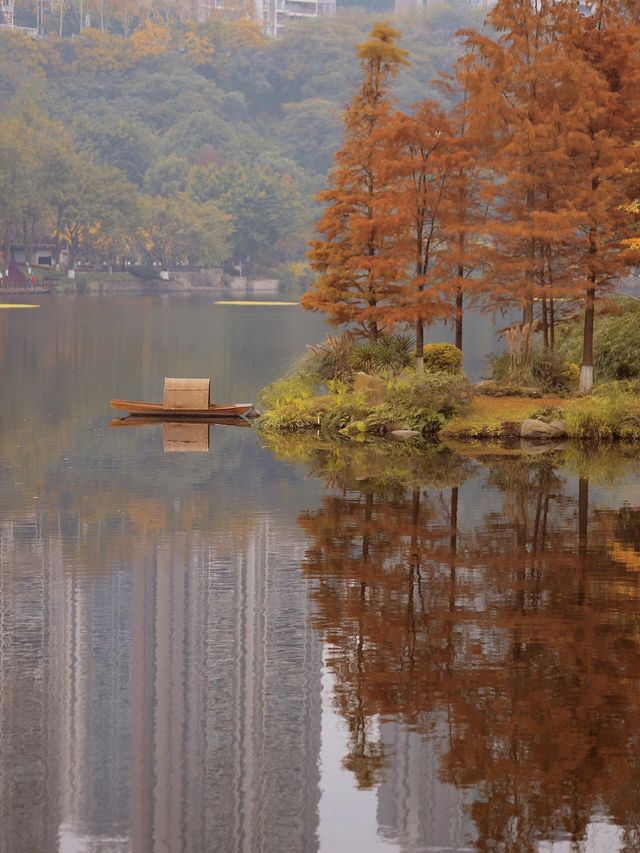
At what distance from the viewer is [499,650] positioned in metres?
13.3

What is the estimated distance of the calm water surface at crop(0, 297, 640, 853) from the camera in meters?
9.72

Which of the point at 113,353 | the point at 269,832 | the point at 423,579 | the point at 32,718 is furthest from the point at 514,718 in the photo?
the point at 113,353

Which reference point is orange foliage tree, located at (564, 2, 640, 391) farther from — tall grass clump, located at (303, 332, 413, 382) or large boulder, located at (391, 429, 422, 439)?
large boulder, located at (391, 429, 422, 439)

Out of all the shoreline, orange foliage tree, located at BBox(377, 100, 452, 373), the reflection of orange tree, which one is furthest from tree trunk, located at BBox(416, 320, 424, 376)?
the reflection of orange tree

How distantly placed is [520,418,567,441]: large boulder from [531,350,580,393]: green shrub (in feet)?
14.2

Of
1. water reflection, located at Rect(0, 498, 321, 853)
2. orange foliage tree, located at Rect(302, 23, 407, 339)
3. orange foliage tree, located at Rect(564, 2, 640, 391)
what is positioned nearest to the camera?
water reflection, located at Rect(0, 498, 321, 853)

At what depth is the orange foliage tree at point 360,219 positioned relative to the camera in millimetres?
37438

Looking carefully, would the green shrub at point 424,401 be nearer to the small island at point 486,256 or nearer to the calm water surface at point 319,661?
the small island at point 486,256

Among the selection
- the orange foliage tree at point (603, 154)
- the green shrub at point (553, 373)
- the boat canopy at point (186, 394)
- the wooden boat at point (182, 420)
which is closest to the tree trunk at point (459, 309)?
the green shrub at point (553, 373)

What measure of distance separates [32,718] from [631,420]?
22.6 m

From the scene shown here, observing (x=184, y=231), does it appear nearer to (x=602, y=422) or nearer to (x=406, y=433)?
(x=406, y=433)

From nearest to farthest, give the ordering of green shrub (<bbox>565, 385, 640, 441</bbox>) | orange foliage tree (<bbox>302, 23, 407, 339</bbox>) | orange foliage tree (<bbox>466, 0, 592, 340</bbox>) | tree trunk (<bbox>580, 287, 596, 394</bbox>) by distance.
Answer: green shrub (<bbox>565, 385, 640, 441</bbox>)
orange foliage tree (<bbox>466, 0, 592, 340</bbox>)
tree trunk (<bbox>580, 287, 596, 394</bbox>)
orange foliage tree (<bbox>302, 23, 407, 339</bbox>)

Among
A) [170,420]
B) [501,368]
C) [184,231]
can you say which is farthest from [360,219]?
[184,231]

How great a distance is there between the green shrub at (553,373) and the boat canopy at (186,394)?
8.11 m
